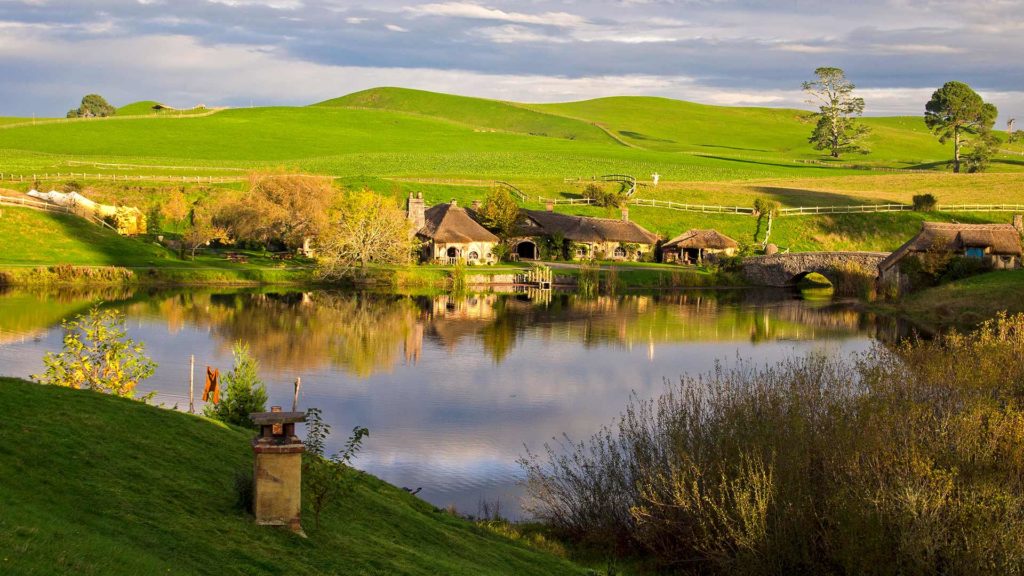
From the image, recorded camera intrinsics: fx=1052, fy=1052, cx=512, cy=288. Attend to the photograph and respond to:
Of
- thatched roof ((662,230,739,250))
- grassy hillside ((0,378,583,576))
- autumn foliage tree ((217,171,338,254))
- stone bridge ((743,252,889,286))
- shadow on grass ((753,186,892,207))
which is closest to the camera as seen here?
grassy hillside ((0,378,583,576))

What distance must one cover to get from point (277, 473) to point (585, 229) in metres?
61.2

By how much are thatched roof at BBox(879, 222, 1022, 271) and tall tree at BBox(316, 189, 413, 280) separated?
94.1 feet

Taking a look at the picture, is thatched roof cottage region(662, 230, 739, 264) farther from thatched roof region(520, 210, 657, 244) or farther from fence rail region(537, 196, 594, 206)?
fence rail region(537, 196, 594, 206)

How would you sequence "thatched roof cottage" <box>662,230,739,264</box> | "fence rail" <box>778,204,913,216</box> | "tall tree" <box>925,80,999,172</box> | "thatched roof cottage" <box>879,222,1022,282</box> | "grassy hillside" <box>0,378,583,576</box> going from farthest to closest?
1. "tall tree" <box>925,80,999,172</box>
2. "fence rail" <box>778,204,913,216</box>
3. "thatched roof cottage" <box>662,230,739,264</box>
4. "thatched roof cottage" <box>879,222,1022,282</box>
5. "grassy hillside" <box>0,378,583,576</box>

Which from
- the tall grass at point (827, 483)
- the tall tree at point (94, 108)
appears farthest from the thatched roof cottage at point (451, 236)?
the tall tree at point (94, 108)

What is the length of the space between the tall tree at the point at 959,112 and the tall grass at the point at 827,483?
349 feet

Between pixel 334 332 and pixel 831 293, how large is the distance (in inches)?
1430

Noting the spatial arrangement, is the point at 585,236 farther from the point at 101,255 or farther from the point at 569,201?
the point at 101,255

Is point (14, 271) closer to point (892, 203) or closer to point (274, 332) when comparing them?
point (274, 332)

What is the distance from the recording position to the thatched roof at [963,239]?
57.8m

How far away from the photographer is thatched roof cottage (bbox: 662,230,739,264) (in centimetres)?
7225

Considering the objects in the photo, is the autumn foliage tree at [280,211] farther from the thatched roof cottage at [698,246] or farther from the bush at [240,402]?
the bush at [240,402]

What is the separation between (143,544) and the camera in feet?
33.1

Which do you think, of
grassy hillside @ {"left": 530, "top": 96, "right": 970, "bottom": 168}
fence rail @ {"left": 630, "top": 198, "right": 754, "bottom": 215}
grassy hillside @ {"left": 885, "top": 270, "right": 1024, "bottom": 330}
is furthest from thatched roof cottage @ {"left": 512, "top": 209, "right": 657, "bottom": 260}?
grassy hillside @ {"left": 530, "top": 96, "right": 970, "bottom": 168}
